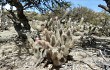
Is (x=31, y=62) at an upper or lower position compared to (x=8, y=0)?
Result: lower

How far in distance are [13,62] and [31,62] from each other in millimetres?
544

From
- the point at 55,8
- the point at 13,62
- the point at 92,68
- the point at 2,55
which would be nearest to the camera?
the point at 92,68

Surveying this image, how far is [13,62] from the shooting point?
742 cm

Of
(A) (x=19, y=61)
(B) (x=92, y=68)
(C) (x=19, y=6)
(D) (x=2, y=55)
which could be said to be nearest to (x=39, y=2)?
(C) (x=19, y=6)

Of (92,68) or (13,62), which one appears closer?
(92,68)

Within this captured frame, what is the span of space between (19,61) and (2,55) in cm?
118

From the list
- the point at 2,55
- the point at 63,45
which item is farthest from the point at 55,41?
the point at 2,55

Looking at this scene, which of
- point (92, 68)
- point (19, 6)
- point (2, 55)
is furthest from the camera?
point (19, 6)

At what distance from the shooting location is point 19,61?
7.45 meters

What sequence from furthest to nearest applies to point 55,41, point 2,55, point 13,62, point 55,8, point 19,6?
1. point 55,8
2. point 19,6
3. point 2,55
4. point 13,62
5. point 55,41

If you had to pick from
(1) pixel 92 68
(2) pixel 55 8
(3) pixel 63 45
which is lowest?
(1) pixel 92 68

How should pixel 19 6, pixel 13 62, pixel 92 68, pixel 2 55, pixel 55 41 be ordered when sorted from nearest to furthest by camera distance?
pixel 92 68 → pixel 55 41 → pixel 13 62 → pixel 2 55 → pixel 19 6

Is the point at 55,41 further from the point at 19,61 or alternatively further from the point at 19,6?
the point at 19,6

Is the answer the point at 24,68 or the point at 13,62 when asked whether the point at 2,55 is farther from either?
the point at 24,68
